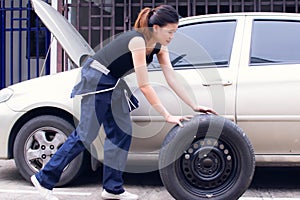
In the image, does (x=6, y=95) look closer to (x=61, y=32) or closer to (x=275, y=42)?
(x=61, y=32)

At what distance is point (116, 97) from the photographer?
4152 mm

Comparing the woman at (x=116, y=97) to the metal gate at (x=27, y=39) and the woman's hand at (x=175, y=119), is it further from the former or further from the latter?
the metal gate at (x=27, y=39)

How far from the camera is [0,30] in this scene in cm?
902

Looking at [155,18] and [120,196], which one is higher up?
[155,18]

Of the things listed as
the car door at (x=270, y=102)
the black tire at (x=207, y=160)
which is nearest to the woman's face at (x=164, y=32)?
the black tire at (x=207, y=160)

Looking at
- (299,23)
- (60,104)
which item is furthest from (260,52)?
(60,104)

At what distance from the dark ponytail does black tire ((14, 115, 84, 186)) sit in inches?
49.5

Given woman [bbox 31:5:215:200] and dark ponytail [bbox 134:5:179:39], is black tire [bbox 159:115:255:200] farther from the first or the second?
dark ponytail [bbox 134:5:179:39]

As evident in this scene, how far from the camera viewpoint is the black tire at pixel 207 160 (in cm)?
401

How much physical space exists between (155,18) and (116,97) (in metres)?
0.73

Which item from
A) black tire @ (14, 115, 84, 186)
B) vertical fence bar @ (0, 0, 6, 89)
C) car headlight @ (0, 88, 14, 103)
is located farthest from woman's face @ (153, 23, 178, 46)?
vertical fence bar @ (0, 0, 6, 89)

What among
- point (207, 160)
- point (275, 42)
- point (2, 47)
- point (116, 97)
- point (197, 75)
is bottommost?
point (207, 160)

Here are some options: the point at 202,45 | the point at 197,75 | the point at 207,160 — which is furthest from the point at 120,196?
the point at 202,45

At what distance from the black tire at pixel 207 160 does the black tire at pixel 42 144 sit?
3.46ft
